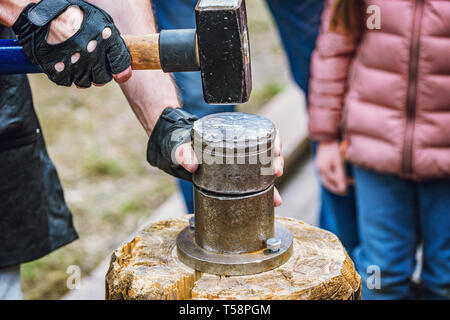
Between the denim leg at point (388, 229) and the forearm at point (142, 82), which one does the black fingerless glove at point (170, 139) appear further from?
the denim leg at point (388, 229)

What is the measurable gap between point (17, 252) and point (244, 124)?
99cm

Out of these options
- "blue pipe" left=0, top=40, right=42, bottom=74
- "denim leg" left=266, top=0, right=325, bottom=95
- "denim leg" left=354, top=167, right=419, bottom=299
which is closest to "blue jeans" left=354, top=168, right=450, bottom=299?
"denim leg" left=354, top=167, right=419, bottom=299

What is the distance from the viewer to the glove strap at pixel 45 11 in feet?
4.98

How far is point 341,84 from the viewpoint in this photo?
109 inches

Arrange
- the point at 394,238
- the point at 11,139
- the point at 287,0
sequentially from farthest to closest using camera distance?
the point at 287,0
the point at 394,238
the point at 11,139

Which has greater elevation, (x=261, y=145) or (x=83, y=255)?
(x=261, y=145)

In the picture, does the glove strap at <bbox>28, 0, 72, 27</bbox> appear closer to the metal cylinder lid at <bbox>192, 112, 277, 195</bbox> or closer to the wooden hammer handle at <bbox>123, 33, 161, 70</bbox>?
the wooden hammer handle at <bbox>123, 33, 161, 70</bbox>

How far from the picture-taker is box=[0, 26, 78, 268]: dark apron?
195cm

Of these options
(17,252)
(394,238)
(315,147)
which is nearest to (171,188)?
(315,147)

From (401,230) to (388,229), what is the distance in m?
0.06

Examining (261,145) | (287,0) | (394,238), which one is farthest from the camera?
(287,0)
